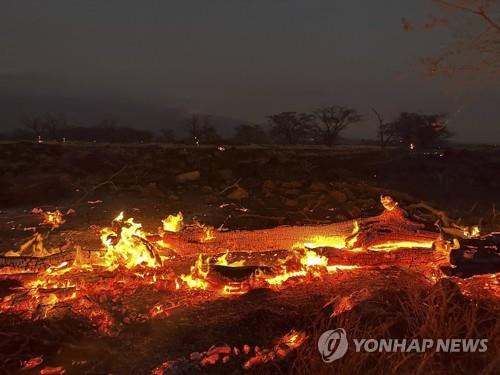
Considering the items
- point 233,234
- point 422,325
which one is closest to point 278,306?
point 422,325

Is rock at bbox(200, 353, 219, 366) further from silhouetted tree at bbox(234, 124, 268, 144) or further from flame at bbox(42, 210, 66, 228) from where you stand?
silhouetted tree at bbox(234, 124, 268, 144)

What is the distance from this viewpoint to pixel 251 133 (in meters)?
65.5

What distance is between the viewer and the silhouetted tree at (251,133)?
6419 centimetres

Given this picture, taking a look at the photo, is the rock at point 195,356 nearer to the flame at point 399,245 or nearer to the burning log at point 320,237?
the burning log at point 320,237

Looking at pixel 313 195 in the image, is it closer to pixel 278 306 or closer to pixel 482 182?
pixel 278 306

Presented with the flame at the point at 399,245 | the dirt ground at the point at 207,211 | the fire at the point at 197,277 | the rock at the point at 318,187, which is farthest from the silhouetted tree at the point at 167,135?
the fire at the point at 197,277

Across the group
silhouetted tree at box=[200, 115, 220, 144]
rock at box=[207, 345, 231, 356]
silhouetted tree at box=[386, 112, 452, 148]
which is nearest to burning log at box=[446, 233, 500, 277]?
rock at box=[207, 345, 231, 356]

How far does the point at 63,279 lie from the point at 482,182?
15481mm

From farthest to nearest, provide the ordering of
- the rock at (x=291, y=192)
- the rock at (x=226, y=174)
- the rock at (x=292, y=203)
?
the rock at (x=226, y=174) → the rock at (x=291, y=192) → the rock at (x=292, y=203)

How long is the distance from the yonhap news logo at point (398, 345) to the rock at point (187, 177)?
9.60 metres

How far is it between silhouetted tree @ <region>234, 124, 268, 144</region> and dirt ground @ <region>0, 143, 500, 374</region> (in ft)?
135

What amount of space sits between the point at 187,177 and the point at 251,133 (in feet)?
174

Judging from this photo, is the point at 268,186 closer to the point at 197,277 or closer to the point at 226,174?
the point at 226,174

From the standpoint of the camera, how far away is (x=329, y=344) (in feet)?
12.0
